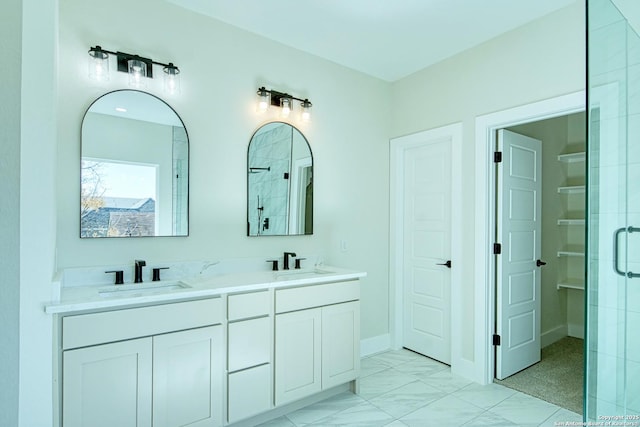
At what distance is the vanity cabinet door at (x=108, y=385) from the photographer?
1.64 m

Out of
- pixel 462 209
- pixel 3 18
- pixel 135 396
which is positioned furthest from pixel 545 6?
pixel 135 396

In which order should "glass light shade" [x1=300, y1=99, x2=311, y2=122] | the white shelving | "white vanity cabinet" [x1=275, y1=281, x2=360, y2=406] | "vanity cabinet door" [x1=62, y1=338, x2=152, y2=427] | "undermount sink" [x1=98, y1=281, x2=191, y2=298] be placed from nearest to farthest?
1. "vanity cabinet door" [x1=62, y1=338, x2=152, y2=427]
2. "undermount sink" [x1=98, y1=281, x2=191, y2=298]
3. "white vanity cabinet" [x1=275, y1=281, x2=360, y2=406]
4. "glass light shade" [x1=300, y1=99, x2=311, y2=122]
5. the white shelving

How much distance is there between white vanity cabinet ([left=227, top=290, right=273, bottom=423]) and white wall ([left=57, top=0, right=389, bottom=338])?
0.59 metres

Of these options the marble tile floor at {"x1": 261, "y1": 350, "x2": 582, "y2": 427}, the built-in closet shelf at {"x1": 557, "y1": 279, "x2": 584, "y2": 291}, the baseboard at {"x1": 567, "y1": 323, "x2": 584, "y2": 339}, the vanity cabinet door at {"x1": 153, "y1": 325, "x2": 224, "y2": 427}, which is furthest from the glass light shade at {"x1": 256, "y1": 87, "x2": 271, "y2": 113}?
A: the baseboard at {"x1": 567, "y1": 323, "x2": 584, "y2": 339}

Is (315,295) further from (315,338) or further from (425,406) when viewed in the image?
(425,406)

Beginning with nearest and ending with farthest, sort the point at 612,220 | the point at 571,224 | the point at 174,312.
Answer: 1. the point at 612,220
2. the point at 174,312
3. the point at 571,224

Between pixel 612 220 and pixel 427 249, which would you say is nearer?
pixel 612 220

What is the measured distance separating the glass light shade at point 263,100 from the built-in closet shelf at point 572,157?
3.18 metres

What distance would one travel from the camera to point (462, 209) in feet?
10.1

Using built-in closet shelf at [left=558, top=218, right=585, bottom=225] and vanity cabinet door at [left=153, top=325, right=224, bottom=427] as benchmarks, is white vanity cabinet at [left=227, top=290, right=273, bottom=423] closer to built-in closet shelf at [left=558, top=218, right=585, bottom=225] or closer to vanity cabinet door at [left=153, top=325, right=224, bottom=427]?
vanity cabinet door at [left=153, top=325, right=224, bottom=427]

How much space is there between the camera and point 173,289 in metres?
2.05

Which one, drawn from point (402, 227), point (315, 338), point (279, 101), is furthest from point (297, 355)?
point (279, 101)

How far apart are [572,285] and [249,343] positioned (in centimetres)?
353

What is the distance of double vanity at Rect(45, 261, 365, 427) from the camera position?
1.68 meters
